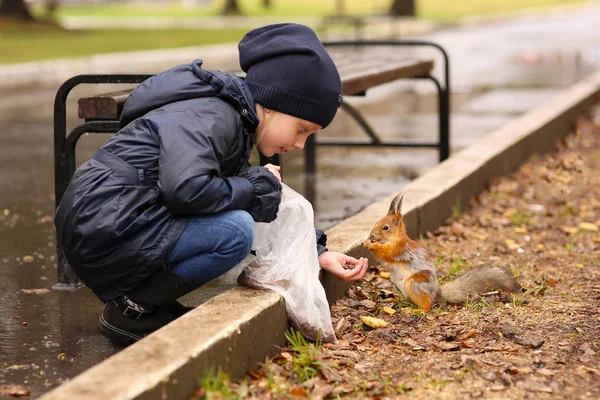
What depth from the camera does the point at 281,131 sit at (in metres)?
3.76

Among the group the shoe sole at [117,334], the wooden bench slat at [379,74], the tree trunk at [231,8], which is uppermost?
the wooden bench slat at [379,74]

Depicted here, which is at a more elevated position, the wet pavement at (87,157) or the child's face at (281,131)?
the child's face at (281,131)

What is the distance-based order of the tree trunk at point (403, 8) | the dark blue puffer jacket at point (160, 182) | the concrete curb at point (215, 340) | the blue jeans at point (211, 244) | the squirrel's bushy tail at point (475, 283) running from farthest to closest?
the tree trunk at point (403, 8) → the squirrel's bushy tail at point (475, 283) → the blue jeans at point (211, 244) → the dark blue puffer jacket at point (160, 182) → the concrete curb at point (215, 340)

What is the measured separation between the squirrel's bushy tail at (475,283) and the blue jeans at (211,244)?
3.53 ft

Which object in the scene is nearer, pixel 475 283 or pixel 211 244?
pixel 211 244

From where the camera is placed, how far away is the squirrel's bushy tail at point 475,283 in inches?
169

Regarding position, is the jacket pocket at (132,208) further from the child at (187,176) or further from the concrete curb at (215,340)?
the concrete curb at (215,340)

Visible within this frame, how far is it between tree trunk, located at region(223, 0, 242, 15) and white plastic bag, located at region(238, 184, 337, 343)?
37391 millimetres

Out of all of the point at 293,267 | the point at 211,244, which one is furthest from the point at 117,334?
the point at 293,267

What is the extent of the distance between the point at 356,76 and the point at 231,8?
118 feet

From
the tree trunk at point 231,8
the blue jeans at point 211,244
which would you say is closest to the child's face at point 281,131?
the blue jeans at point 211,244

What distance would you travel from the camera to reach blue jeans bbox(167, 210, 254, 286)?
3.59m

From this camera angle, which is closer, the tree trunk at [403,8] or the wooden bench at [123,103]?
the wooden bench at [123,103]

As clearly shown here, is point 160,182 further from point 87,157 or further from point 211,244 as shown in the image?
point 87,157
